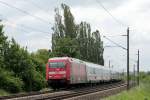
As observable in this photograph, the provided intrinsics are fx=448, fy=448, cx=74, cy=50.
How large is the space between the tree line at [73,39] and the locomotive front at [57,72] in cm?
1727

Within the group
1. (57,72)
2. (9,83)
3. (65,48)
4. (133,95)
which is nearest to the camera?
(133,95)

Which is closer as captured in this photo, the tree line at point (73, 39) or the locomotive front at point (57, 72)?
the locomotive front at point (57, 72)

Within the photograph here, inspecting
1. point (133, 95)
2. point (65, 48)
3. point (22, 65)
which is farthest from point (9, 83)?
point (65, 48)

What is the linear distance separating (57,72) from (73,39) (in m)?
29.5

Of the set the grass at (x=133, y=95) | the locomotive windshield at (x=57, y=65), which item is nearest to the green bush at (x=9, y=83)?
the locomotive windshield at (x=57, y=65)

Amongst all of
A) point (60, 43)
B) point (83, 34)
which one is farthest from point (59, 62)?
point (83, 34)

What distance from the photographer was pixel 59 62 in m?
45.3

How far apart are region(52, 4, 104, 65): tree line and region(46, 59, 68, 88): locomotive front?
1727 cm

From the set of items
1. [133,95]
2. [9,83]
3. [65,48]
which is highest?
[65,48]

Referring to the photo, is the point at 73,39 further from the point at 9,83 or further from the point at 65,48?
the point at 9,83

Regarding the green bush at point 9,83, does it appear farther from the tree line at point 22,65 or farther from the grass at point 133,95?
the grass at point 133,95

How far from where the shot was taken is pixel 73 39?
74438 millimetres

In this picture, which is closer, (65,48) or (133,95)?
(133,95)

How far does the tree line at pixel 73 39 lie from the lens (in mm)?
65062
